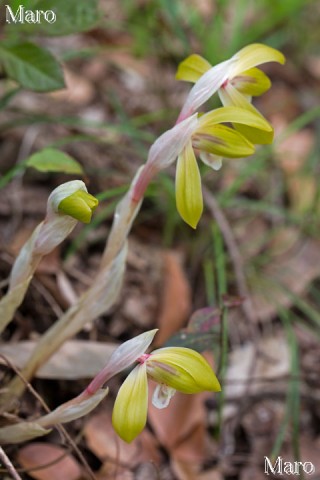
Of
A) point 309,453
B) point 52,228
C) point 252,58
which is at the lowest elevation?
point 309,453

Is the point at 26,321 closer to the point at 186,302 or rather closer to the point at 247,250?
the point at 186,302

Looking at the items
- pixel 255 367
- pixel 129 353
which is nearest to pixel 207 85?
pixel 129 353

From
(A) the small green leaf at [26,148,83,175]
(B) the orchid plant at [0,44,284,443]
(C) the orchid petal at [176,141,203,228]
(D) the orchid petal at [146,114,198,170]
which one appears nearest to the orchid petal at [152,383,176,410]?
(B) the orchid plant at [0,44,284,443]

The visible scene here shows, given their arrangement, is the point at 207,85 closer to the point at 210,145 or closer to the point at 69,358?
the point at 210,145

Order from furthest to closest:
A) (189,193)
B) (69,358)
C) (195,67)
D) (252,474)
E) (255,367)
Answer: (255,367) → (252,474) → (69,358) → (195,67) → (189,193)

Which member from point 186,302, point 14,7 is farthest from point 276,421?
point 14,7
